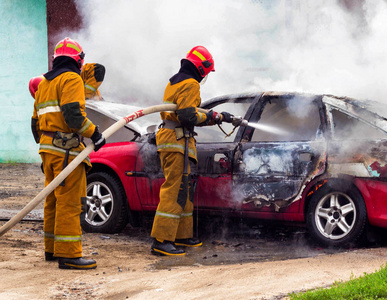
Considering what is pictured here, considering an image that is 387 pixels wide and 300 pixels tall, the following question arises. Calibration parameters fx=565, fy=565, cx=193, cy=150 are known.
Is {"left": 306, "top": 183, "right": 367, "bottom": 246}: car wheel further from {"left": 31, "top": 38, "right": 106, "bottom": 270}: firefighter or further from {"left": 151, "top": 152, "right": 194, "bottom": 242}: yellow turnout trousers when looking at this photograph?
{"left": 31, "top": 38, "right": 106, "bottom": 270}: firefighter

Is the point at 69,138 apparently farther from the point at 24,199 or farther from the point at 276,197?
the point at 24,199

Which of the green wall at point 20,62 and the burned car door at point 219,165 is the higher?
the green wall at point 20,62

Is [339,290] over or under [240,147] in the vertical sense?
under

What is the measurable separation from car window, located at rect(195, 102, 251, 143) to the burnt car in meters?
0.01

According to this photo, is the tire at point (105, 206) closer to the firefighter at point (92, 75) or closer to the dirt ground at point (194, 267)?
the dirt ground at point (194, 267)

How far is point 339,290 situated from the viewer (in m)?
3.33

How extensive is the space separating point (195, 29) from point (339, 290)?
741 centimetres

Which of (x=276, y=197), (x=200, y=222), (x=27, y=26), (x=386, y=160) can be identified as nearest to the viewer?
(x=386, y=160)

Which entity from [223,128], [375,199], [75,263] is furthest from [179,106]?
[375,199]

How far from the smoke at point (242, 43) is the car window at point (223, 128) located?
49.3 inches

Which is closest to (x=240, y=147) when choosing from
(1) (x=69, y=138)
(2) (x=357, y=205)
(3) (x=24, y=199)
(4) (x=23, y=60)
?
(2) (x=357, y=205)

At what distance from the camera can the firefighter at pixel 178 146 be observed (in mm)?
5258

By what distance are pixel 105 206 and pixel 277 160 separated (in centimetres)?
214

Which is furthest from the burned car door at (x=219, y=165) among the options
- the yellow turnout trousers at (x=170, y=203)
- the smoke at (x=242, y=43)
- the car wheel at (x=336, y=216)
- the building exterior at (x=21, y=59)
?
the building exterior at (x=21, y=59)
